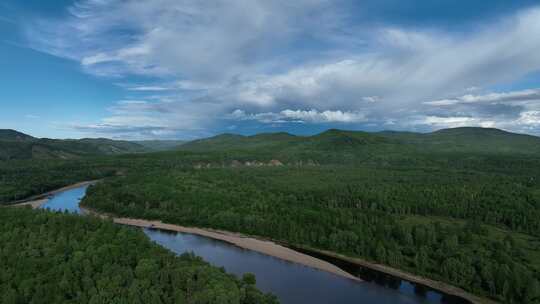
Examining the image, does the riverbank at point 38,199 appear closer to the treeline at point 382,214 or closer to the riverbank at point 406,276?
the treeline at point 382,214

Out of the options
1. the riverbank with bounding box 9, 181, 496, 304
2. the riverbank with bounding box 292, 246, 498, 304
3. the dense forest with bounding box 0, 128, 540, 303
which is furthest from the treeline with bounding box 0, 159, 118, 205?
the riverbank with bounding box 292, 246, 498, 304

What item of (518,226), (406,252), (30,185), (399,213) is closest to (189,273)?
(406,252)

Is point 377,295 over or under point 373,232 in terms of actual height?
under

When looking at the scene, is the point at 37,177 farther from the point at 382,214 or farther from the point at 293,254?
the point at 382,214

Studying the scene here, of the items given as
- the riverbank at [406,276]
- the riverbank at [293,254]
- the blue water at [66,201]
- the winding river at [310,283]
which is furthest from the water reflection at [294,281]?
the blue water at [66,201]

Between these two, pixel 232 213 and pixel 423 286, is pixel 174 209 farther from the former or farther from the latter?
pixel 423 286

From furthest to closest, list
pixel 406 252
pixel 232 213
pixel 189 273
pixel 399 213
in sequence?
1. pixel 399 213
2. pixel 232 213
3. pixel 406 252
4. pixel 189 273

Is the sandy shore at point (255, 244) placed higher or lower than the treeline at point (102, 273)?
lower
